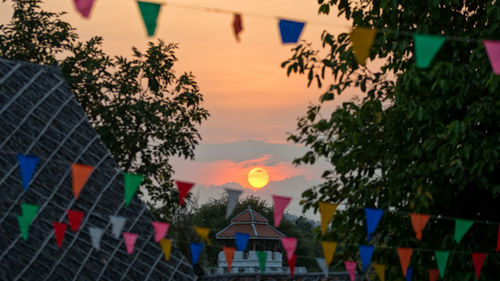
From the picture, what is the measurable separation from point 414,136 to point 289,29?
168 inches

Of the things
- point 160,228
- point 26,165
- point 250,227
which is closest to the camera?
point 26,165

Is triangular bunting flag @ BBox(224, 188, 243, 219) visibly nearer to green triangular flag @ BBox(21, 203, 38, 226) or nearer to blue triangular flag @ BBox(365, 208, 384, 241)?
blue triangular flag @ BBox(365, 208, 384, 241)

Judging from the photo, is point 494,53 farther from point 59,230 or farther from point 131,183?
point 59,230

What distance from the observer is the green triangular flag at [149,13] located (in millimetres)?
5367

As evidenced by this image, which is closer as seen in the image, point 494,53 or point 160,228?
point 494,53

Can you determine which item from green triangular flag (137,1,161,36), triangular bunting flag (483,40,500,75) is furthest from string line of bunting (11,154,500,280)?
triangular bunting flag (483,40,500,75)

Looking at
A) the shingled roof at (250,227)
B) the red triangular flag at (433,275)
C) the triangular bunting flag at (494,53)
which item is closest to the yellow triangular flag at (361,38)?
the triangular bunting flag at (494,53)

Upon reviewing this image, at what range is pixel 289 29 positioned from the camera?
5.75 m

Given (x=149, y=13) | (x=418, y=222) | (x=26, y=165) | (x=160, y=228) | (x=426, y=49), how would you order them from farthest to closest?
(x=418, y=222), (x=160, y=228), (x=26, y=165), (x=149, y=13), (x=426, y=49)

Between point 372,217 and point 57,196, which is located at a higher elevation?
point 372,217

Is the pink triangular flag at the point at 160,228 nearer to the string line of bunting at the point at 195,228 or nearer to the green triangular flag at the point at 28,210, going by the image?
the string line of bunting at the point at 195,228

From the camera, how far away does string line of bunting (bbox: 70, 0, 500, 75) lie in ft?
17.2

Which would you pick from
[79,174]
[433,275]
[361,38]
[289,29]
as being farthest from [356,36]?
[433,275]

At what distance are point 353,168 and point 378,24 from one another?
2.11 meters
